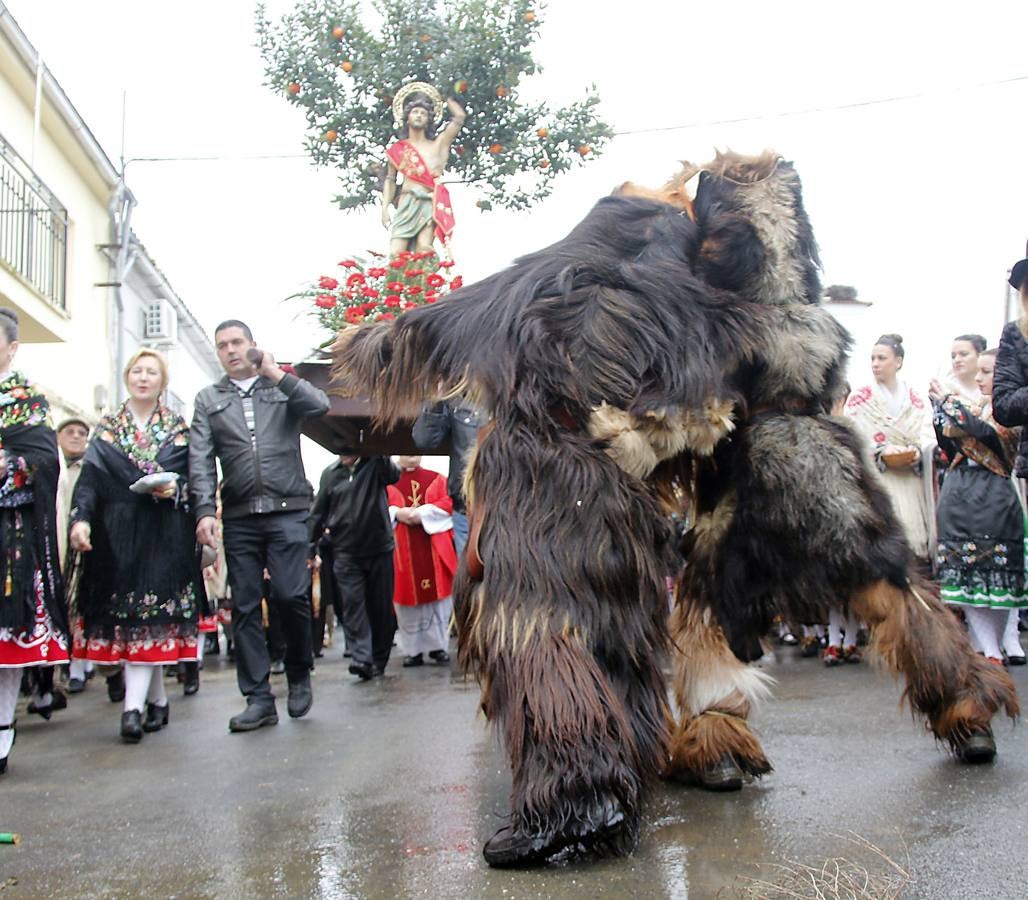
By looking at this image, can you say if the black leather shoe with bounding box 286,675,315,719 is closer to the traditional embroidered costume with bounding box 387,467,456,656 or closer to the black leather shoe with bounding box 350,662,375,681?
the black leather shoe with bounding box 350,662,375,681

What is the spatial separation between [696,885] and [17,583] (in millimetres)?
3360

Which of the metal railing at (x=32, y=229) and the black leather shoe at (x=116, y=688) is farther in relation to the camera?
the metal railing at (x=32, y=229)

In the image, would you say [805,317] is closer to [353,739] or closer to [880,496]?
[880,496]

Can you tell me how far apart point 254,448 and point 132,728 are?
1490mm

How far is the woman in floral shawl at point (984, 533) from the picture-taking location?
607 cm

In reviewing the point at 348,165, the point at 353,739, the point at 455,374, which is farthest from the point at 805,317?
the point at 348,165

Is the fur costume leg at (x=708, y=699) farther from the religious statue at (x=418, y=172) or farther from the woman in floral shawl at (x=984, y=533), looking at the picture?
the religious statue at (x=418, y=172)

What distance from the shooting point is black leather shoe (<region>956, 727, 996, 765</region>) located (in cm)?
363

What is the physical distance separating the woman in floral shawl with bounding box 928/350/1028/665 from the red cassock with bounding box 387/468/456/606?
3980 mm

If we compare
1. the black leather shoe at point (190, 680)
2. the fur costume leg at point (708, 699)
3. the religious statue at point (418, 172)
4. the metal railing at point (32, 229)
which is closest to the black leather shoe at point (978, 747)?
the fur costume leg at point (708, 699)

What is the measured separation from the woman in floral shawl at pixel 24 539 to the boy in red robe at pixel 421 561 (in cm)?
401

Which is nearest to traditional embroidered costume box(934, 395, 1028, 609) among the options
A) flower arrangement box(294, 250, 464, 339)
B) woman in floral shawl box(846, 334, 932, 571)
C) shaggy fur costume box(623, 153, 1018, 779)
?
woman in floral shawl box(846, 334, 932, 571)

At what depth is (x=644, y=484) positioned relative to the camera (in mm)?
3184

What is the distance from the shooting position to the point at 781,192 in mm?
3773
